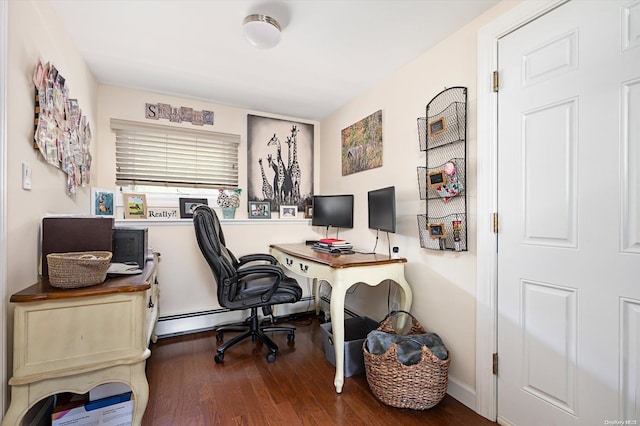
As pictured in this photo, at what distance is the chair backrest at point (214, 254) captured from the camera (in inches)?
80.3

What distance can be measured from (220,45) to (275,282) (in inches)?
69.3

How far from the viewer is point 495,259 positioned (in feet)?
5.14

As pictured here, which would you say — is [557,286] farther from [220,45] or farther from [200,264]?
[200,264]

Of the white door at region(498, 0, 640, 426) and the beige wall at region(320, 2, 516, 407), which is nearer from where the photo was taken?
the white door at region(498, 0, 640, 426)

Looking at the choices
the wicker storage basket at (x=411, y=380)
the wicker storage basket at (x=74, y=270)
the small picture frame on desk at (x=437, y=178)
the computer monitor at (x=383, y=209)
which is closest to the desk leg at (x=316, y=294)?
the computer monitor at (x=383, y=209)

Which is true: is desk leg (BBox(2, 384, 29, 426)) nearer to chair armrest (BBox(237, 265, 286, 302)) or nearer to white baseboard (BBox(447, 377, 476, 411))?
chair armrest (BBox(237, 265, 286, 302))

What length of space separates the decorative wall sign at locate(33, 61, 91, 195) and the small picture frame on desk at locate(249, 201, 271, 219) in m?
1.43

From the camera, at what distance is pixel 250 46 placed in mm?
1947

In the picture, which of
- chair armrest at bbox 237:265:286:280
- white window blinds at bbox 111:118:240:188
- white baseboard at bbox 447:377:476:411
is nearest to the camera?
white baseboard at bbox 447:377:476:411

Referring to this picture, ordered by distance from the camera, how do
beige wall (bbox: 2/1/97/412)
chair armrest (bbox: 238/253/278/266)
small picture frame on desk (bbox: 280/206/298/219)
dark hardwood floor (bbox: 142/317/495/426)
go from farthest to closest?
small picture frame on desk (bbox: 280/206/298/219), chair armrest (bbox: 238/253/278/266), dark hardwood floor (bbox: 142/317/495/426), beige wall (bbox: 2/1/97/412)

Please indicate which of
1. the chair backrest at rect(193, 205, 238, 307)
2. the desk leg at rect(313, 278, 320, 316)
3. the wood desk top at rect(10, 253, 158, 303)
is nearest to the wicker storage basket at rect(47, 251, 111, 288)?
the wood desk top at rect(10, 253, 158, 303)

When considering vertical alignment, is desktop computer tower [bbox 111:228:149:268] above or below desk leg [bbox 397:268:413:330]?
above

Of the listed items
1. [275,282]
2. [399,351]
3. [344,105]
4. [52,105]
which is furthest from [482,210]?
[52,105]

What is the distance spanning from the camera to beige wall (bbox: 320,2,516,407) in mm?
1682
